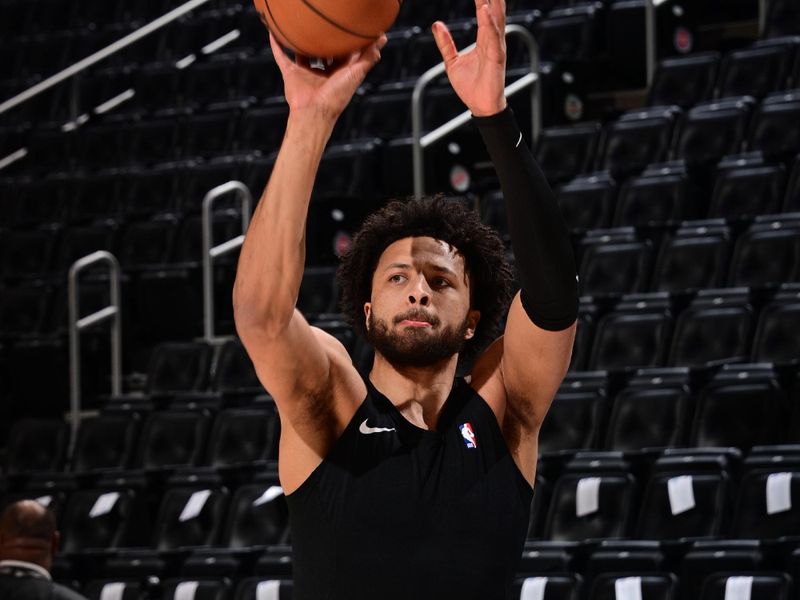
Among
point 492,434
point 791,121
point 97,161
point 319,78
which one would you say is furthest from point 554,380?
point 97,161

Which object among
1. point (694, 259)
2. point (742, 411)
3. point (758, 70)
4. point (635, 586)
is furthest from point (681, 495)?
point (758, 70)

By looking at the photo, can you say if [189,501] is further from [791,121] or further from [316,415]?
[316,415]

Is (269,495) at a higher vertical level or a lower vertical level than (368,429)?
lower

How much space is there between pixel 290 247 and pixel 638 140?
5.90m

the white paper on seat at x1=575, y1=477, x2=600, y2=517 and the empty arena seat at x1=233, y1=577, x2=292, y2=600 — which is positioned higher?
the white paper on seat at x1=575, y1=477, x2=600, y2=517

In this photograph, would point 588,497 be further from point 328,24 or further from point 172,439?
point 328,24

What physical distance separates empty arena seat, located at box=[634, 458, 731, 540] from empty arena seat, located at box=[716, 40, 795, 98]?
3.35 m

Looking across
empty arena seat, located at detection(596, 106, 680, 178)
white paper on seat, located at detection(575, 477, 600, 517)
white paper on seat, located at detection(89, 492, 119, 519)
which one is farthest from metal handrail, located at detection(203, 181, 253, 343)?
white paper on seat, located at detection(575, 477, 600, 517)

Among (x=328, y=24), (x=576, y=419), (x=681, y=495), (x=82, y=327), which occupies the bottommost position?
(x=681, y=495)

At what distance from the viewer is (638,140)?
311 inches

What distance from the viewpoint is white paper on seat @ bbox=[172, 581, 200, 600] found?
17.2 ft

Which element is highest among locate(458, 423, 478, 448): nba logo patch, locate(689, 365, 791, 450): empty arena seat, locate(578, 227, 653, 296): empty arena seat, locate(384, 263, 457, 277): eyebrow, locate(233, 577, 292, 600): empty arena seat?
locate(384, 263, 457, 277): eyebrow

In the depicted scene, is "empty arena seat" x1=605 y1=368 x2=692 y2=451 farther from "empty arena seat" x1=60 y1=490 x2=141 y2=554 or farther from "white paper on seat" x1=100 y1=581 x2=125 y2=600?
"empty arena seat" x1=60 y1=490 x2=141 y2=554

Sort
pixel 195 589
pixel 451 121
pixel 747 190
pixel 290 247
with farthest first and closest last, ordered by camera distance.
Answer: pixel 451 121
pixel 747 190
pixel 195 589
pixel 290 247
